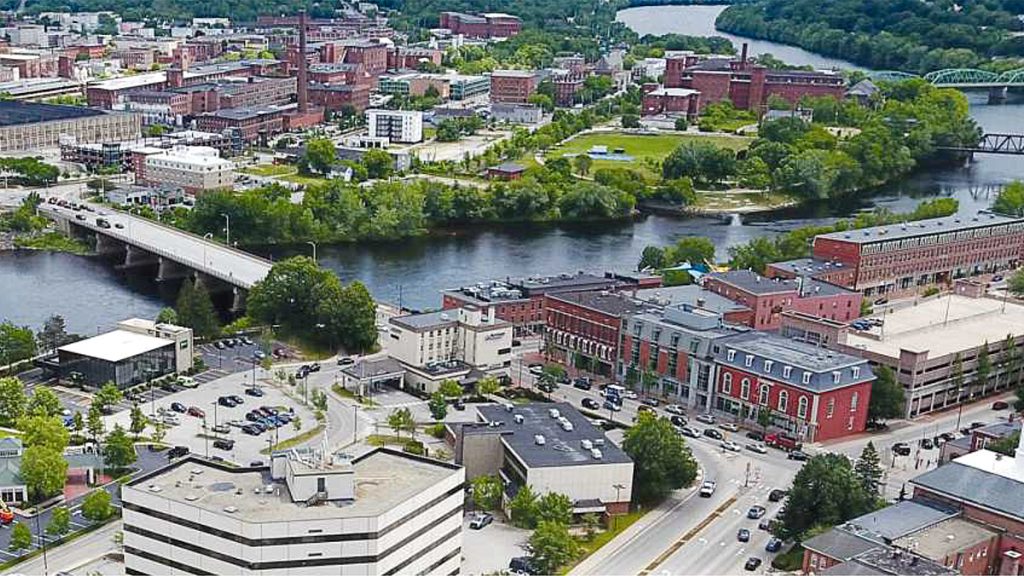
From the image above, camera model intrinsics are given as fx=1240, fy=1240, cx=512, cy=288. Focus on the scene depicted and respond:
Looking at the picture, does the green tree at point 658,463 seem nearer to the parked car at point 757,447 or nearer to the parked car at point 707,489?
the parked car at point 707,489

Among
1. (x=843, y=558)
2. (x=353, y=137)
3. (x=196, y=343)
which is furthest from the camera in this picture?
(x=353, y=137)

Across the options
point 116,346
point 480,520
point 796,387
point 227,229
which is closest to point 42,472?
point 116,346

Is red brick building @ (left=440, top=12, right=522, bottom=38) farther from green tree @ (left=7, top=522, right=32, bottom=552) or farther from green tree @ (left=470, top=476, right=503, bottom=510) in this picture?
green tree @ (left=7, top=522, right=32, bottom=552)

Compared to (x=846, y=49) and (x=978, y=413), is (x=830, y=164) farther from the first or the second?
(x=846, y=49)

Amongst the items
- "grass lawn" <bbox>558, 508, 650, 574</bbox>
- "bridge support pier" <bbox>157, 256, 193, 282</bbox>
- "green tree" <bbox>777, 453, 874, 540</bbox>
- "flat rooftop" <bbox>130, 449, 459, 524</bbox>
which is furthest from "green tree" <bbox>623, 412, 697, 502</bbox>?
"bridge support pier" <bbox>157, 256, 193, 282</bbox>

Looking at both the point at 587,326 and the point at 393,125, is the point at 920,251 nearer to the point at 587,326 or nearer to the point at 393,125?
the point at 587,326

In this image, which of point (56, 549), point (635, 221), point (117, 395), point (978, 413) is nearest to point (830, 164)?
point (635, 221)
